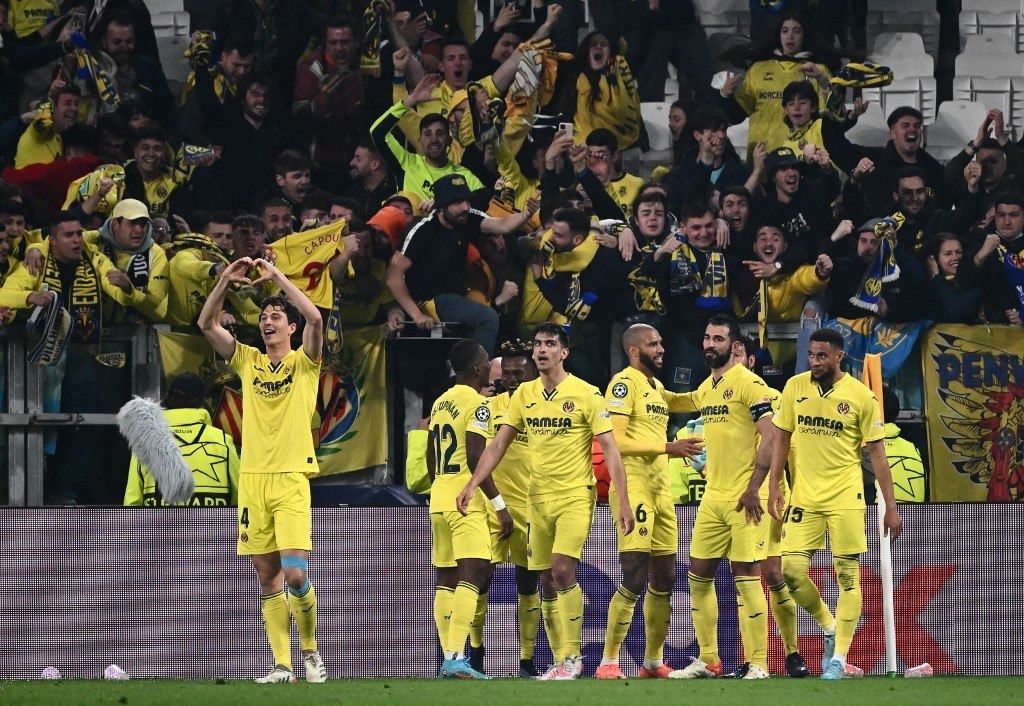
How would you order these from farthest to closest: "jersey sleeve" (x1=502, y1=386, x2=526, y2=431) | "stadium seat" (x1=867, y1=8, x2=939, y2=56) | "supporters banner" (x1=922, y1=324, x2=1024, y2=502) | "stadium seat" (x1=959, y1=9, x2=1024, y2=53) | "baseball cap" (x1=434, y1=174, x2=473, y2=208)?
"stadium seat" (x1=867, y1=8, x2=939, y2=56)
"stadium seat" (x1=959, y1=9, x2=1024, y2=53)
"baseball cap" (x1=434, y1=174, x2=473, y2=208)
"supporters banner" (x1=922, y1=324, x2=1024, y2=502)
"jersey sleeve" (x1=502, y1=386, x2=526, y2=431)

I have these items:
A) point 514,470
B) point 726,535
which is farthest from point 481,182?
point 726,535

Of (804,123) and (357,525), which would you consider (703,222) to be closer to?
(804,123)

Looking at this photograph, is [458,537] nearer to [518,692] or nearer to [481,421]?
[481,421]

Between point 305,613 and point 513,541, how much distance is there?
5.62 feet

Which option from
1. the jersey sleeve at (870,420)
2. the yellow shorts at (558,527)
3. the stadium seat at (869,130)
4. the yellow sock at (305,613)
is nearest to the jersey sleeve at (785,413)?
the jersey sleeve at (870,420)

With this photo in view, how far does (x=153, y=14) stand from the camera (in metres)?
15.9

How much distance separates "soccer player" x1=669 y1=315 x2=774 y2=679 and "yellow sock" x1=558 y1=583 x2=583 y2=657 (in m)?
0.88

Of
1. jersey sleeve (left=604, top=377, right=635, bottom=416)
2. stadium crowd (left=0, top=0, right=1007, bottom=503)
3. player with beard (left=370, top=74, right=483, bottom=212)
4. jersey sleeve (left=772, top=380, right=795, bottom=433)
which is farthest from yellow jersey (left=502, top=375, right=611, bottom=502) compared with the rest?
player with beard (left=370, top=74, right=483, bottom=212)

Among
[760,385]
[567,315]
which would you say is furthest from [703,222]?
[760,385]

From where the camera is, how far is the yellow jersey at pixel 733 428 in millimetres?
9773

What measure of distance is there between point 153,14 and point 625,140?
5.06m

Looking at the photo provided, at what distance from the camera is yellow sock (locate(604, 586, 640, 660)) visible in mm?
9617

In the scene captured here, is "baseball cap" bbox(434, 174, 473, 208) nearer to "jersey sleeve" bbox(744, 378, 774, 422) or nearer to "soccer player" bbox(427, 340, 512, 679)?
"soccer player" bbox(427, 340, 512, 679)

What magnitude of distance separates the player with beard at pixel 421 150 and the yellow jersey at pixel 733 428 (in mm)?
5757
